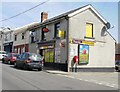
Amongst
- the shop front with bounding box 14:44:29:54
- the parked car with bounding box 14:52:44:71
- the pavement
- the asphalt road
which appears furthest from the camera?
the shop front with bounding box 14:44:29:54

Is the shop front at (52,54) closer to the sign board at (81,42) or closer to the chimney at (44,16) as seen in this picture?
the sign board at (81,42)

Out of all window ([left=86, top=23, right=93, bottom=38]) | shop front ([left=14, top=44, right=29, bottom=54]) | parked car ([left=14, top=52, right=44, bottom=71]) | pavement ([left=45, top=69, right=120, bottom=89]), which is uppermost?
window ([left=86, top=23, right=93, bottom=38])

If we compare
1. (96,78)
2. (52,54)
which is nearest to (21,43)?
(52,54)

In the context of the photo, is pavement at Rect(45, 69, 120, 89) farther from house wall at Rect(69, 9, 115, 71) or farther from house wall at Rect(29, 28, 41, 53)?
house wall at Rect(29, 28, 41, 53)

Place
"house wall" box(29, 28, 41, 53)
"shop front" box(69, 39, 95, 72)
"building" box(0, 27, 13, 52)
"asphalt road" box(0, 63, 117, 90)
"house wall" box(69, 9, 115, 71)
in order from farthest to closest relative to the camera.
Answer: "building" box(0, 27, 13, 52) → "house wall" box(29, 28, 41, 53) → "house wall" box(69, 9, 115, 71) → "shop front" box(69, 39, 95, 72) → "asphalt road" box(0, 63, 117, 90)

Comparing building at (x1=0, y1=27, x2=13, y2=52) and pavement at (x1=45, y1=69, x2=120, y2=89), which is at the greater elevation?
building at (x1=0, y1=27, x2=13, y2=52)

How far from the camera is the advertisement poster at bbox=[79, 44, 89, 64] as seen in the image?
28086 mm

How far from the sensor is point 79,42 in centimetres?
2822

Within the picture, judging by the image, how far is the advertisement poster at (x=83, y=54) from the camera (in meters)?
28.1

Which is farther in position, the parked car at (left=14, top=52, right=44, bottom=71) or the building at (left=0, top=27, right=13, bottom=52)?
the building at (left=0, top=27, right=13, bottom=52)

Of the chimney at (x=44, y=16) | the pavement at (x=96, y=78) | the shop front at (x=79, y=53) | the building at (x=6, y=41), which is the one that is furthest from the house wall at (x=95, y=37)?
the building at (x=6, y=41)

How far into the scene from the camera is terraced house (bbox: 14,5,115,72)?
2756 centimetres

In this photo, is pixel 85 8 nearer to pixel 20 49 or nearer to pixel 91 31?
pixel 91 31

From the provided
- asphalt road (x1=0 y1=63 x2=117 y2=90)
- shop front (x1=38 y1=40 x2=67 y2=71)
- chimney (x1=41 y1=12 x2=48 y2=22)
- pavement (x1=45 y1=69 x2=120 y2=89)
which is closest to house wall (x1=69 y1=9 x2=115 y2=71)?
shop front (x1=38 y1=40 x2=67 y2=71)
